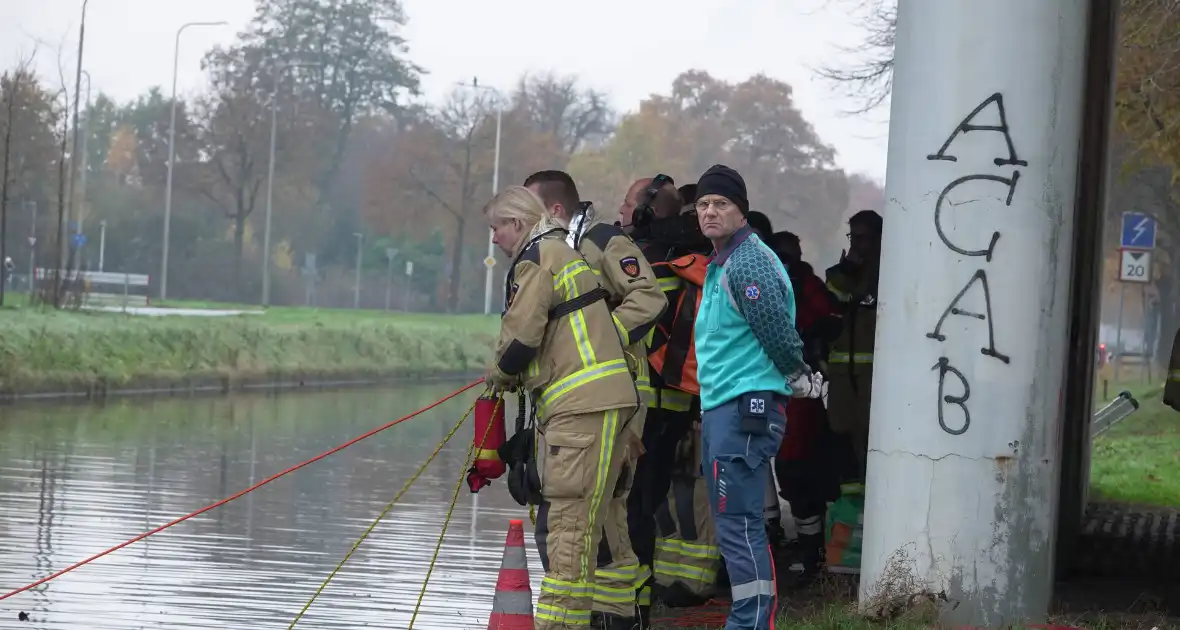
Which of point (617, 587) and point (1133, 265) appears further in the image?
point (1133, 265)

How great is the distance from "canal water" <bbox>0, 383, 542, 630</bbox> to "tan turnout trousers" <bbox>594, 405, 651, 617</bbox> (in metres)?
0.97

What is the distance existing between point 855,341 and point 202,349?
2198cm

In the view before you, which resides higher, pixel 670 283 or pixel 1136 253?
pixel 1136 253

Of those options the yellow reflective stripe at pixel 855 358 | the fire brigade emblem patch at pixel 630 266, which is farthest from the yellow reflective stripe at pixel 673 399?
the yellow reflective stripe at pixel 855 358

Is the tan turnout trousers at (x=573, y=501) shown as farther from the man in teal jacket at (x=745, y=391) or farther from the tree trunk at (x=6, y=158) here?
the tree trunk at (x=6, y=158)

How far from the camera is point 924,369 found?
Answer: 24.6 feet

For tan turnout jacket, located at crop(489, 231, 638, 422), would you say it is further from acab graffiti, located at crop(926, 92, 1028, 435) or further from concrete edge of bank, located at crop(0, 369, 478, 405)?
concrete edge of bank, located at crop(0, 369, 478, 405)

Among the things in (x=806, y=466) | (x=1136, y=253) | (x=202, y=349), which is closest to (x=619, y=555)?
(x=806, y=466)

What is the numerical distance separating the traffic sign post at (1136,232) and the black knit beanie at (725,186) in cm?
1679

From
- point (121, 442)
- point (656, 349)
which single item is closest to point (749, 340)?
point (656, 349)

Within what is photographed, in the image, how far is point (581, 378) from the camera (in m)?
7.11

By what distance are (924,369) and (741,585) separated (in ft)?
4.56

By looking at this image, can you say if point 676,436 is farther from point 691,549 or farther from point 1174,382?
point 1174,382

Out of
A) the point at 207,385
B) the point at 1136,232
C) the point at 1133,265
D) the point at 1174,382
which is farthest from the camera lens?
the point at 207,385
